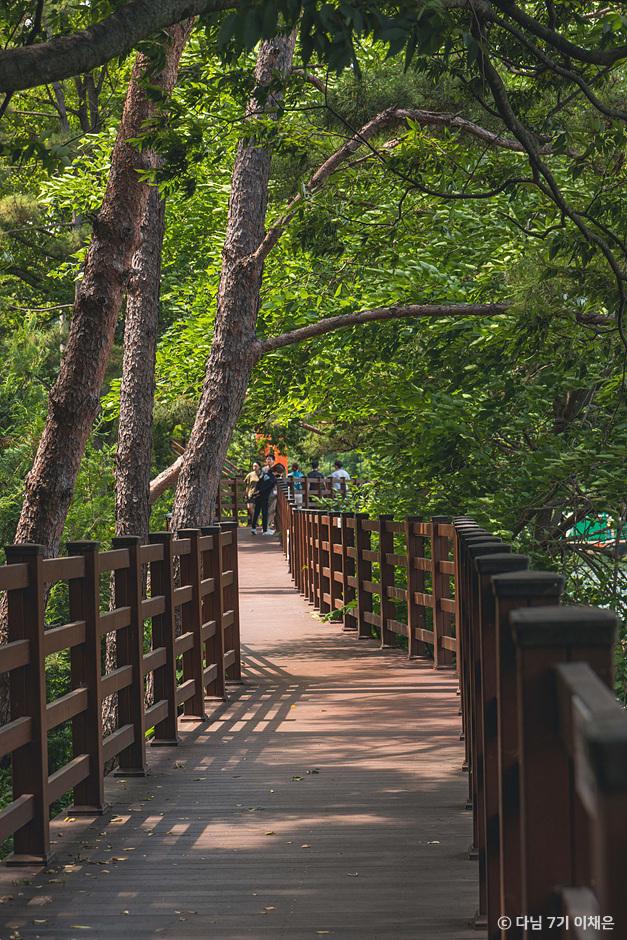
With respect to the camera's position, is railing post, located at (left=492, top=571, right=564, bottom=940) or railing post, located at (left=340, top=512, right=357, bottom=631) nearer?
railing post, located at (left=492, top=571, right=564, bottom=940)

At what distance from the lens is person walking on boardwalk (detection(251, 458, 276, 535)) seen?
1568 inches

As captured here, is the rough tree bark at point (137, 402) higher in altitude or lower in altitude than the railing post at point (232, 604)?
higher

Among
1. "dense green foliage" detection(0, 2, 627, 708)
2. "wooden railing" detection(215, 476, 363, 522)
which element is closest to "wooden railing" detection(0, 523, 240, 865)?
"dense green foliage" detection(0, 2, 627, 708)

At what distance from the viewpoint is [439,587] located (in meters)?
12.4

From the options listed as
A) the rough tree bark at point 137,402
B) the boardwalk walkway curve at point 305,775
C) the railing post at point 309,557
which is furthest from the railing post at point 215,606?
the railing post at point 309,557

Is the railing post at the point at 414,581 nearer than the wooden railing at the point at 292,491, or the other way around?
the railing post at the point at 414,581

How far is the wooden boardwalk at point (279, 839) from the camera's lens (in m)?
4.73

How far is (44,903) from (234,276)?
31.2 ft

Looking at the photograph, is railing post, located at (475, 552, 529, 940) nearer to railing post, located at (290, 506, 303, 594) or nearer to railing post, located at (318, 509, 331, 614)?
railing post, located at (318, 509, 331, 614)

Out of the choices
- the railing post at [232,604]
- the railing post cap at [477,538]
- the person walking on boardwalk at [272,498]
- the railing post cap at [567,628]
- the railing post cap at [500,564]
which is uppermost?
the person walking on boardwalk at [272,498]

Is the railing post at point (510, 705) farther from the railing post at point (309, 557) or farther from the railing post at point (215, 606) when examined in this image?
the railing post at point (309, 557)

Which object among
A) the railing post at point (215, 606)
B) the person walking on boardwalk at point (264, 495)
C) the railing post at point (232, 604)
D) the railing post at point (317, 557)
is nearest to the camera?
the railing post at point (215, 606)

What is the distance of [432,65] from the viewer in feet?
27.9

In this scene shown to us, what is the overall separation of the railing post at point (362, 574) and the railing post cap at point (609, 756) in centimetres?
1457
